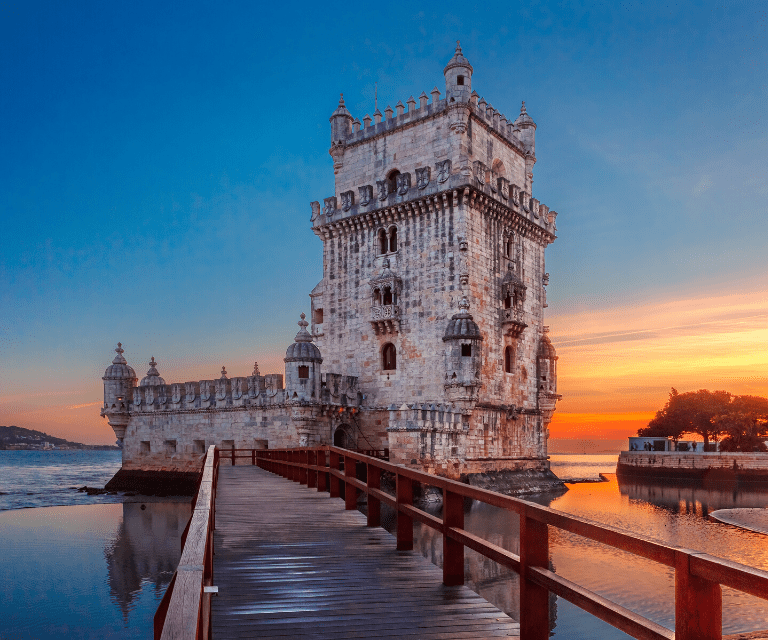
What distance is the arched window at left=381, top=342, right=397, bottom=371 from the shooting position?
3259cm

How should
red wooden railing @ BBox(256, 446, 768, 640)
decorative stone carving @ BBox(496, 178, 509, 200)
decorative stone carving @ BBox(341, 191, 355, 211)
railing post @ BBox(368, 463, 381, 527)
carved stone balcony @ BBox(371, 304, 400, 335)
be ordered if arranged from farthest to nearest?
1. decorative stone carving @ BBox(341, 191, 355, 211)
2. decorative stone carving @ BBox(496, 178, 509, 200)
3. carved stone balcony @ BBox(371, 304, 400, 335)
4. railing post @ BBox(368, 463, 381, 527)
5. red wooden railing @ BBox(256, 446, 768, 640)

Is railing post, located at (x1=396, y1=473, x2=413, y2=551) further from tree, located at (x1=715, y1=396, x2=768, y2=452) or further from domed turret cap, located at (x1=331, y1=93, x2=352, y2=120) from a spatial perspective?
tree, located at (x1=715, y1=396, x2=768, y2=452)

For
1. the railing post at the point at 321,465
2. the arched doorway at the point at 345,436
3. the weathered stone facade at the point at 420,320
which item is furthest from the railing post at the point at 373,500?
the arched doorway at the point at 345,436

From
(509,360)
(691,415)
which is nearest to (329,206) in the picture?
(509,360)

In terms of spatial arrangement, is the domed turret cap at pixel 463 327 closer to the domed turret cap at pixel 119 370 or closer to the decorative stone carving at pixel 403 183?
the decorative stone carving at pixel 403 183

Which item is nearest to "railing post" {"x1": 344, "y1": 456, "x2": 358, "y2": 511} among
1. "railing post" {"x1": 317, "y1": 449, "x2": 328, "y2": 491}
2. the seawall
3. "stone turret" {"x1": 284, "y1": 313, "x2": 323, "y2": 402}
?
"railing post" {"x1": 317, "y1": 449, "x2": 328, "y2": 491}

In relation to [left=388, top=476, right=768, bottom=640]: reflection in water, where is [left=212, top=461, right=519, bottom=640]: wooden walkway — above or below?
above

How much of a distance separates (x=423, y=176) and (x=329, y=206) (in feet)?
19.7

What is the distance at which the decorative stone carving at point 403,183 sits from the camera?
32219 mm

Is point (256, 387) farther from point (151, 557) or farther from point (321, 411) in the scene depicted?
point (151, 557)

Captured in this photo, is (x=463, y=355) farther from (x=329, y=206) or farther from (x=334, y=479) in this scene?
(x=334, y=479)

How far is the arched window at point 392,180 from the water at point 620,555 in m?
16.1

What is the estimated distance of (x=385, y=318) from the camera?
3206cm

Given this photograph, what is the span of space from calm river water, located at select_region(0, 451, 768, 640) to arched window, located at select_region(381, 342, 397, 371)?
779 centimetres
